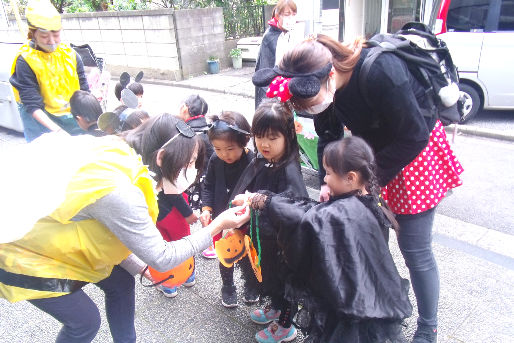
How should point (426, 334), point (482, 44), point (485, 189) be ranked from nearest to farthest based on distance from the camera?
point (426, 334) < point (485, 189) < point (482, 44)

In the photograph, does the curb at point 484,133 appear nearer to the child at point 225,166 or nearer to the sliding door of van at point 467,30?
the sliding door of van at point 467,30

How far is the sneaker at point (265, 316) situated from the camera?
7.43 feet

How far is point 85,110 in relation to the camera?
2982 millimetres

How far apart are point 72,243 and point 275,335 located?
118 centimetres

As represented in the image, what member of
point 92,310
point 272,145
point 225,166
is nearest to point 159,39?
point 225,166

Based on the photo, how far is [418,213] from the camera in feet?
5.79

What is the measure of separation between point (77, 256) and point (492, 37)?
5425mm

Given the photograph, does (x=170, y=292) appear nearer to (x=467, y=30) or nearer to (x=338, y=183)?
(x=338, y=183)

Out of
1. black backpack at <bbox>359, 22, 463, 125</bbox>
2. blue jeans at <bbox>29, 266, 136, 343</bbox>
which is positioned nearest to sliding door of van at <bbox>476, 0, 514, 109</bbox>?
black backpack at <bbox>359, 22, 463, 125</bbox>

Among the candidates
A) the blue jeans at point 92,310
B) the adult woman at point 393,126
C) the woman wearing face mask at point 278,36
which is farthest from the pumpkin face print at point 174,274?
the woman wearing face mask at point 278,36

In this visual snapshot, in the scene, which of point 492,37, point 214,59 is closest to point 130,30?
point 214,59

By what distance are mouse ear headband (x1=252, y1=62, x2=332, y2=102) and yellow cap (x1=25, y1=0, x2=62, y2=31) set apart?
1936mm

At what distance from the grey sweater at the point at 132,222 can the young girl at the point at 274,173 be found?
457 millimetres

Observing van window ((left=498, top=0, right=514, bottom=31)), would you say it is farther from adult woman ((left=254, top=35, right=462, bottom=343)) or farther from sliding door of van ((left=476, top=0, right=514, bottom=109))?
adult woman ((left=254, top=35, right=462, bottom=343))
